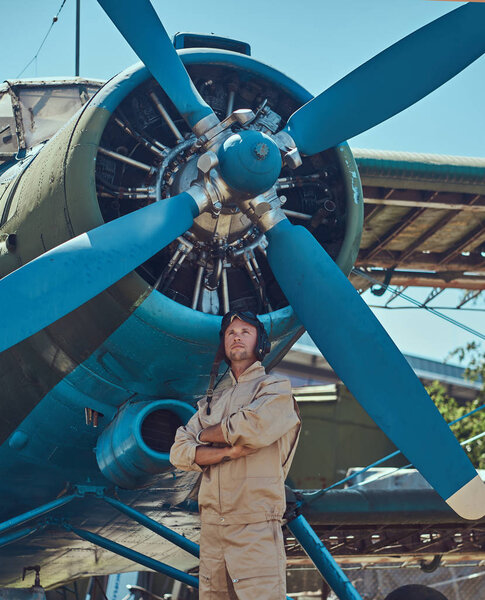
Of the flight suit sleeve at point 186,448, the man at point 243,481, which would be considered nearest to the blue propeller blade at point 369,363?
the man at point 243,481

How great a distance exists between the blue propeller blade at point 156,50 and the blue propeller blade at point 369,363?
1.08 metres

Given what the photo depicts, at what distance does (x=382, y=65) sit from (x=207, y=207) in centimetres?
172

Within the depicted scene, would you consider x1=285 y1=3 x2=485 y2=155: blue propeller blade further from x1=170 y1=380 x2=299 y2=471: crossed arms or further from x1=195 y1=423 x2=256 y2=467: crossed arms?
x1=195 y1=423 x2=256 y2=467: crossed arms

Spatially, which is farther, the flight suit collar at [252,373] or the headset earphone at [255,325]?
the headset earphone at [255,325]

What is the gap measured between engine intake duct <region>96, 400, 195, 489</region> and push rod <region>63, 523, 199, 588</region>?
1264mm

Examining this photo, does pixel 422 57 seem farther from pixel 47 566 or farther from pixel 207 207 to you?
pixel 47 566

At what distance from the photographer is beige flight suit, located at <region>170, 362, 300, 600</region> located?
368 centimetres

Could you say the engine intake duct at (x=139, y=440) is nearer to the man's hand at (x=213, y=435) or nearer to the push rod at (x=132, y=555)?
the push rod at (x=132, y=555)

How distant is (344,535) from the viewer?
365 inches

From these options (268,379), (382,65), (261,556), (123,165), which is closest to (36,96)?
(123,165)

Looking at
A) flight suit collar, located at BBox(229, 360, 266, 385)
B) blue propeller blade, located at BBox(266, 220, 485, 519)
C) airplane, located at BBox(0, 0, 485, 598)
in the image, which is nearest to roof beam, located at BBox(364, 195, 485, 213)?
airplane, located at BBox(0, 0, 485, 598)

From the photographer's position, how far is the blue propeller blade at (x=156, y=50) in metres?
5.89

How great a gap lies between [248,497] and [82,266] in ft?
6.51

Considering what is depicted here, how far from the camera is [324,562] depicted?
6.95 m
